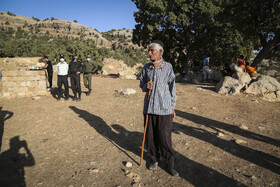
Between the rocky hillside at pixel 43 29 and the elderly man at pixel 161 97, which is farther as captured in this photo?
the rocky hillside at pixel 43 29

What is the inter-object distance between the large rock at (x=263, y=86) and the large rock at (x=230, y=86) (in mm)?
449

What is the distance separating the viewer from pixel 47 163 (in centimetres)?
295

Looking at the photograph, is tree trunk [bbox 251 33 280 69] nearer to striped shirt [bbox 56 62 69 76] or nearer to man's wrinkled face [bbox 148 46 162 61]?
man's wrinkled face [bbox 148 46 162 61]

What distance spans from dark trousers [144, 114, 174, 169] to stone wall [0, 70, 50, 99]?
7.56 metres

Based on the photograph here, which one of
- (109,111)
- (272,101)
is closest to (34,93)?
(109,111)

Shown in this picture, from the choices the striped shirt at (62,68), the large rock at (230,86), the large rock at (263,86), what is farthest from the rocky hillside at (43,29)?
the large rock at (263,86)

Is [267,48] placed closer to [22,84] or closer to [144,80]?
[144,80]

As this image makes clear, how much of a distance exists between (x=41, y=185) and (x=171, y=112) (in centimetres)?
229

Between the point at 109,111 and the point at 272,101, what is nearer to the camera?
the point at 109,111

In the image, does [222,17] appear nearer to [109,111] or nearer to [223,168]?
[109,111]

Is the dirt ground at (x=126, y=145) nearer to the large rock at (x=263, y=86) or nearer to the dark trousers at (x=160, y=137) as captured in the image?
the dark trousers at (x=160, y=137)

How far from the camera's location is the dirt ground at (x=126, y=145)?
2.58 metres

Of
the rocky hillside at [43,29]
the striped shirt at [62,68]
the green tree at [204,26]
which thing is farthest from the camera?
the rocky hillside at [43,29]

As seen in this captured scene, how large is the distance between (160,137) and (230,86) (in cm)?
708
